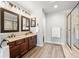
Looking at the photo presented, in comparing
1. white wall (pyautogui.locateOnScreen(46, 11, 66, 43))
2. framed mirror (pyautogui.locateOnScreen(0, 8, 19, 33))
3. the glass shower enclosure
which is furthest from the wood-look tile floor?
white wall (pyautogui.locateOnScreen(46, 11, 66, 43))

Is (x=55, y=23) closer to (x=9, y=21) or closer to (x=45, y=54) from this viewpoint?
(x=45, y=54)

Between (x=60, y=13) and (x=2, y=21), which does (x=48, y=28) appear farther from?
(x=2, y=21)

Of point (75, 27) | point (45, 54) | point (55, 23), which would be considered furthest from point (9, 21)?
point (55, 23)

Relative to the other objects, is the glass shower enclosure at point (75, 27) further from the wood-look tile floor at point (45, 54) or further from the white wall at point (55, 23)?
the white wall at point (55, 23)

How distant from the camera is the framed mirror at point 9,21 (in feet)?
10.6

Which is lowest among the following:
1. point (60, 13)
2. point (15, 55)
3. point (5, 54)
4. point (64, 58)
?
point (64, 58)

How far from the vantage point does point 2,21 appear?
3164mm

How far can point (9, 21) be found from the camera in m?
3.65

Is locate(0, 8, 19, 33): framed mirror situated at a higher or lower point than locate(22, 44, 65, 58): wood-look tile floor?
higher

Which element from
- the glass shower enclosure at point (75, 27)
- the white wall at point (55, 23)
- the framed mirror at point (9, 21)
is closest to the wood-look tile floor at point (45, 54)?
the glass shower enclosure at point (75, 27)

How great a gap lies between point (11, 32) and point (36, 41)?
2.43m

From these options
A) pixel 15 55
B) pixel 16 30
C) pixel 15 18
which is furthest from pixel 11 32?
pixel 15 55

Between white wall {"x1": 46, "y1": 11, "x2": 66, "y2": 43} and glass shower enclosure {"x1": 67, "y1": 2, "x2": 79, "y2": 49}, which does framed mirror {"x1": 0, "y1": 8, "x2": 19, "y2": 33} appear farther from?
white wall {"x1": 46, "y1": 11, "x2": 66, "y2": 43}

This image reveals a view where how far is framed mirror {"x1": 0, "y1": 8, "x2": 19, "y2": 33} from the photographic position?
10.6 ft
